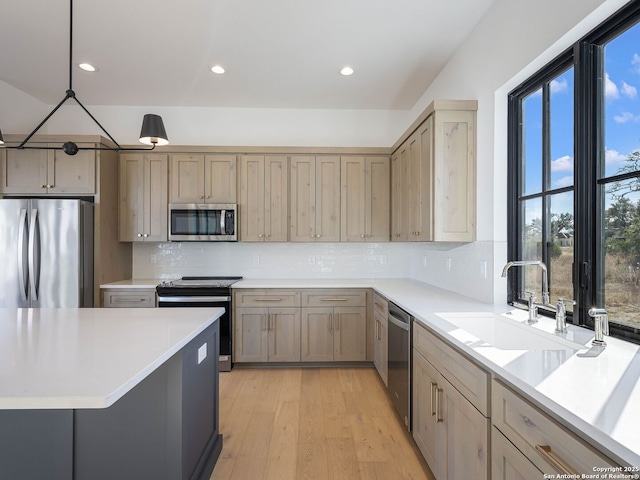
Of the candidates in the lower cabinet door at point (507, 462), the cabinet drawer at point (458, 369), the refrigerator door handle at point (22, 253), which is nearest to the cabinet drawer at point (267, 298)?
the cabinet drawer at point (458, 369)

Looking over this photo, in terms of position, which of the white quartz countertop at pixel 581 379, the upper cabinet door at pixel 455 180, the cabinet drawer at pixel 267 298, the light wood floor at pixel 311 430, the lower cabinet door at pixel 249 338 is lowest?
the light wood floor at pixel 311 430

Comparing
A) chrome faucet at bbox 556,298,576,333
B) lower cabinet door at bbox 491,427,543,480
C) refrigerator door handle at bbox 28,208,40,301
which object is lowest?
lower cabinet door at bbox 491,427,543,480

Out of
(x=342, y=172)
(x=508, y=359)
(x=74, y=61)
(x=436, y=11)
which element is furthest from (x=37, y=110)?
(x=508, y=359)

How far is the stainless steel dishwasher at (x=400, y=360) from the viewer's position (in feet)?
7.23

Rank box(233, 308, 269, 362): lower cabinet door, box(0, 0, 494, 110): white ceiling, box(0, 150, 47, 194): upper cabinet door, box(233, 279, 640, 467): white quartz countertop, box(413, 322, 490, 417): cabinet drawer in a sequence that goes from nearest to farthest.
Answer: box(233, 279, 640, 467): white quartz countertop < box(413, 322, 490, 417): cabinet drawer < box(0, 0, 494, 110): white ceiling < box(0, 150, 47, 194): upper cabinet door < box(233, 308, 269, 362): lower cabinet door

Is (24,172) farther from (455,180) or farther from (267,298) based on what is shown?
(455,180)

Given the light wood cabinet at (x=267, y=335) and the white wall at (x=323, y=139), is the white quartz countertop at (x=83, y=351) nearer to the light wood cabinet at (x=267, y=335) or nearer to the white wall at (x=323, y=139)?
the light wood cabinet at (x=267, y=335)

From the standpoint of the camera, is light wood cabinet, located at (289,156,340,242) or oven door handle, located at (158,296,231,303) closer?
oven door handle, located at (158,296,231,303)

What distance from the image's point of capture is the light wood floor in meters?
1.98

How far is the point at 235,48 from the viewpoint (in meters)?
2.77

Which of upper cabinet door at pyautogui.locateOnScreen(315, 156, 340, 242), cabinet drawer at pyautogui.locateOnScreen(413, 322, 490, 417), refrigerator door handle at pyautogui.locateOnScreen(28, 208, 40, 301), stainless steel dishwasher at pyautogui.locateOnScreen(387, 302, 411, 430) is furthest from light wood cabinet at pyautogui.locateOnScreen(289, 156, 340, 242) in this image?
refrigerator door handle at pyautogui.locateOnScreen(28, 208, 40, 301)

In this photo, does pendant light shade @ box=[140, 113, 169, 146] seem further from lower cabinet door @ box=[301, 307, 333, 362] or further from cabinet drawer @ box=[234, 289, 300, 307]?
lower cabinet door @ box=[301, 307, 333, 362]

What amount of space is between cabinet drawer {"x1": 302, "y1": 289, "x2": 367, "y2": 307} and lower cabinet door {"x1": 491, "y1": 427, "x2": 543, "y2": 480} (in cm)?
231

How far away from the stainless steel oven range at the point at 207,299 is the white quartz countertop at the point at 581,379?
2.21 m
